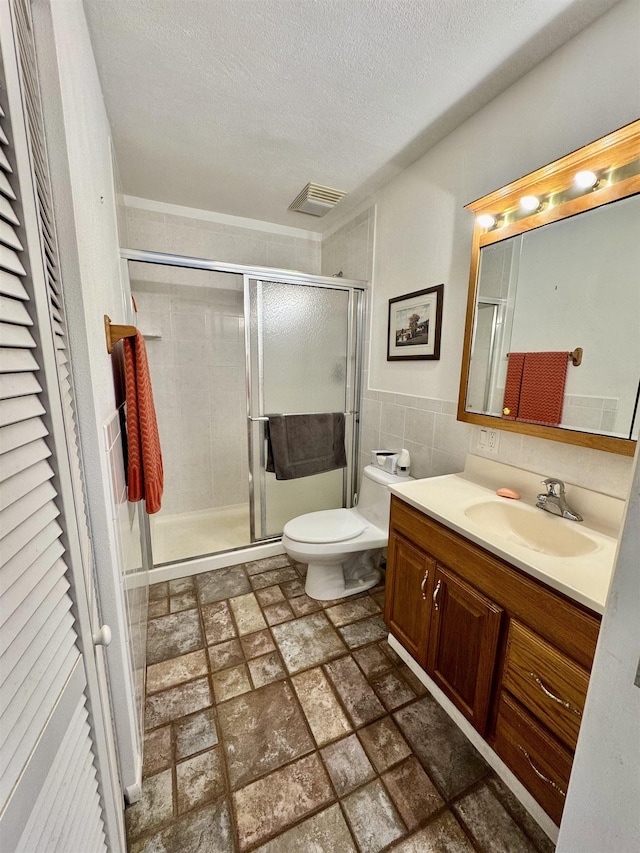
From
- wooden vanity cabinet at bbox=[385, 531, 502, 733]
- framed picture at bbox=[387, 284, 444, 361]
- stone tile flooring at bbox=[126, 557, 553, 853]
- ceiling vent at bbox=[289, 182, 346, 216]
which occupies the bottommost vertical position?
stone tile flooring at bbox=[126, 557, 553, 853]

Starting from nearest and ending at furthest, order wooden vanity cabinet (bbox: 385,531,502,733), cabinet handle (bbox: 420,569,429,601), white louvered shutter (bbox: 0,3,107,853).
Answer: white louvered shutter (bbox: 0,3,107,853) → wooden vanity cabinet (bbox: 385,531,502,733) → cabinet handle (bbox: 420,569,429,601)

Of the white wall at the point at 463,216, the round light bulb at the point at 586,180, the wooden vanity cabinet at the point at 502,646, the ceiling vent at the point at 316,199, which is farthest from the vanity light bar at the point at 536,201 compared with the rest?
the wooden vanity cabinet at the point at 502,646

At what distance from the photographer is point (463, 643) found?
1.19 m

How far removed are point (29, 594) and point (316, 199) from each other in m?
2.51

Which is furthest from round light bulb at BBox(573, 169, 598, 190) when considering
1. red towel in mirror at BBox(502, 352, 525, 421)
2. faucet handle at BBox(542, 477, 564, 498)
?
faucet handle at BBox(542, 477, 564, 498)

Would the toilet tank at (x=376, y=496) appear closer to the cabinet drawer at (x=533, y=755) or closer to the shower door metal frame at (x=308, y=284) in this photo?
the shower door metal frame at (x=308, y=284)

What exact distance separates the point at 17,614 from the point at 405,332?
79.3 inches

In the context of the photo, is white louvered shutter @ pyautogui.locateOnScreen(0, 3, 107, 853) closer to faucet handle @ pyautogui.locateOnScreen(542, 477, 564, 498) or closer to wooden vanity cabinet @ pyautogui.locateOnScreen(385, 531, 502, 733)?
wooden vanity cabinet @ pyautogui.locateOnScreen(385, 531, 502, 733)

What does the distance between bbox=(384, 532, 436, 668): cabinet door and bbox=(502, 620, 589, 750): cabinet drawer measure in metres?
0.35

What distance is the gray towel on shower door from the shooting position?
227cm

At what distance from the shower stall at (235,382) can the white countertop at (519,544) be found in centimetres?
112

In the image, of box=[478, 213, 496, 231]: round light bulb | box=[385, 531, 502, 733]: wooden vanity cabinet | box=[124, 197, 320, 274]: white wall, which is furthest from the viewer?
box=[124, 197, 320, 274]: white wall

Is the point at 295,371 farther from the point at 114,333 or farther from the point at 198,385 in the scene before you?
the point at 114,333

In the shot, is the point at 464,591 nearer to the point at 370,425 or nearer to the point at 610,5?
the point at 370,425
